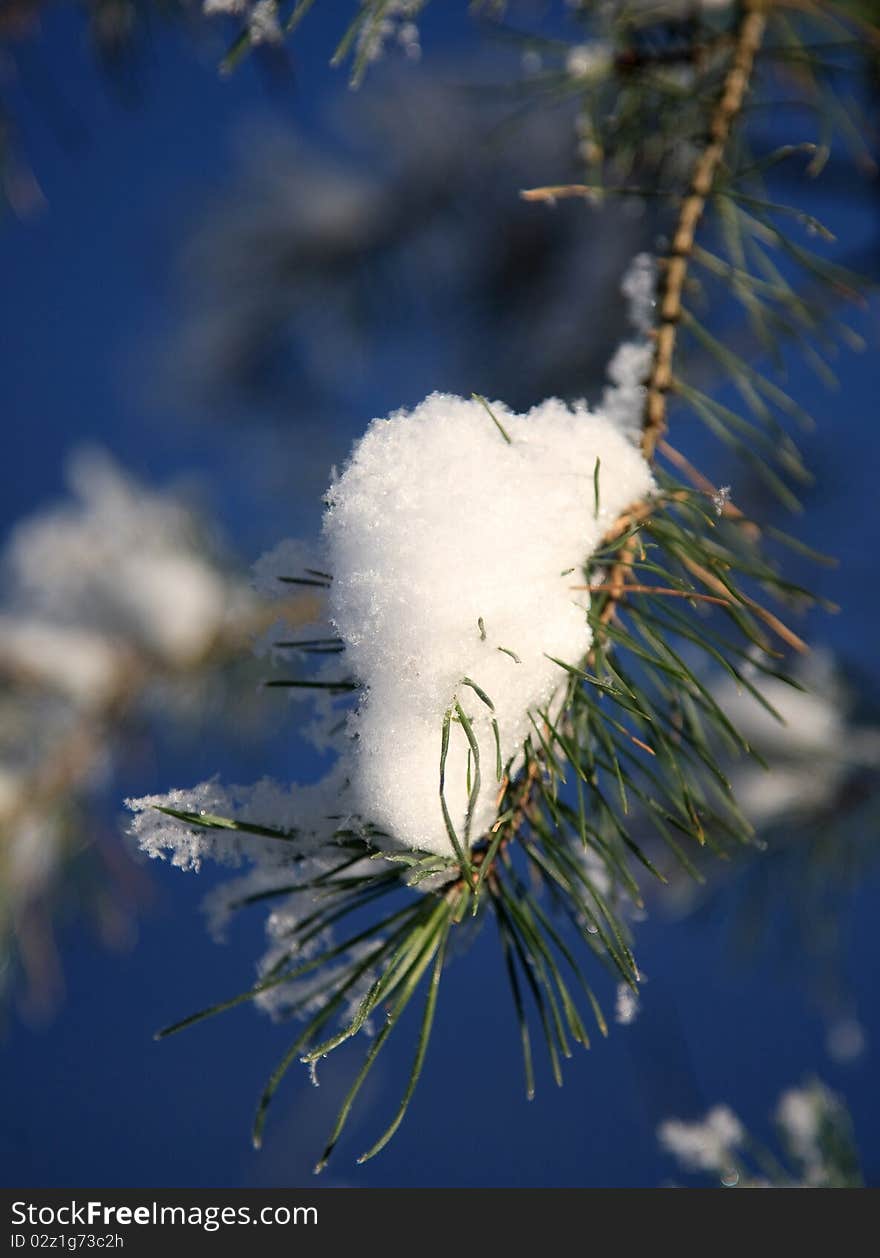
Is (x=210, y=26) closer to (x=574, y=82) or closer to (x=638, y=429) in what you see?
(x=574, y=82)

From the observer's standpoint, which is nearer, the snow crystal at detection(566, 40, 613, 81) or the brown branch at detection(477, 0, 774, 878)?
the brown branch at detection(477, 0, 774, 878)

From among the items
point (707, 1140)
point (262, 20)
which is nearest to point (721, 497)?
point (262, 20)

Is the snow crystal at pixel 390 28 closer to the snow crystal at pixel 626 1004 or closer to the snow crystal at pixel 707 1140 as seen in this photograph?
the snow crystal at pixel 626 1004

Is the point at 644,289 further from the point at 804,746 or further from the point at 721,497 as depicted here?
the point at 804,746

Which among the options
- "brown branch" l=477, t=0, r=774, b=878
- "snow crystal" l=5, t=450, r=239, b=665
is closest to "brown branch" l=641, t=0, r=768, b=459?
"brown branch" l=477, t=0, r=774, b=878

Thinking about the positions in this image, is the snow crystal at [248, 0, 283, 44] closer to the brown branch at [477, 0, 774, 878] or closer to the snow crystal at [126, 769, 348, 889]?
the brown branch at [477, 0, 774, 878]
